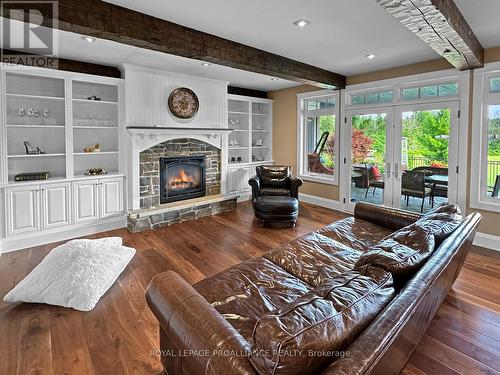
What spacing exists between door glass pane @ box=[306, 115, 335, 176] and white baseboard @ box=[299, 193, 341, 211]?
57 cm

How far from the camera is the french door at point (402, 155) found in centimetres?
461

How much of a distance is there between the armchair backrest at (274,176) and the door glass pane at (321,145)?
1.16m

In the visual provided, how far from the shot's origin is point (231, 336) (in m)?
1.23

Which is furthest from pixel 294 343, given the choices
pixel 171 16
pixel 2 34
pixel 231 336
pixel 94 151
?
pixel 94 151

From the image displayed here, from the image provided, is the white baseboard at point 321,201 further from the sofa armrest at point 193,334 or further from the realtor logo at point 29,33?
the realtor logo at point 29,33

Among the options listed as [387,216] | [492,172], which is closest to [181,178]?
[387,216]

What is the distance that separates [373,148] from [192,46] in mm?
3870

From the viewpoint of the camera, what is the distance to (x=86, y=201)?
15.3 feet

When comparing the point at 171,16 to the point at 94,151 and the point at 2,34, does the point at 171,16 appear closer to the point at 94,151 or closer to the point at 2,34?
the point at 2,34

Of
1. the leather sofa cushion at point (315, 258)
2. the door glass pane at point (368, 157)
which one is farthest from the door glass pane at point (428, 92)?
the leather sofa cushion at point (315, 258)

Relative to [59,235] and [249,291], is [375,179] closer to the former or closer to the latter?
[249,291]

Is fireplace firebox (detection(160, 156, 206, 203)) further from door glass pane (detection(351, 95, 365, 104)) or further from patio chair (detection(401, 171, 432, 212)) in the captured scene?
patio chair (detection(401, 171, 432, 212))

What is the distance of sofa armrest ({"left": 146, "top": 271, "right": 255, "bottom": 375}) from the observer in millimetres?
1130

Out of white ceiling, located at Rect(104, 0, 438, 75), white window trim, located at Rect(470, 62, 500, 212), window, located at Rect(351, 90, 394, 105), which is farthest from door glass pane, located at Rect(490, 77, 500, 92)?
window, located at Rect(351, 90, 394, 105)
